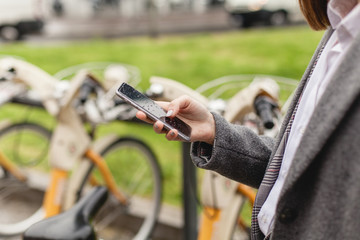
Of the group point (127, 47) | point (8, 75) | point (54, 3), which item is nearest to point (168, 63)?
point (127, 47)

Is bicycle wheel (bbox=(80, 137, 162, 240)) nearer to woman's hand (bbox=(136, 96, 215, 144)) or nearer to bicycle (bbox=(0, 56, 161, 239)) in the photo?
bicycle (bbox=(0, 56, 161, 239))

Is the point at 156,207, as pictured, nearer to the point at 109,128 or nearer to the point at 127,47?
the point at 109,128

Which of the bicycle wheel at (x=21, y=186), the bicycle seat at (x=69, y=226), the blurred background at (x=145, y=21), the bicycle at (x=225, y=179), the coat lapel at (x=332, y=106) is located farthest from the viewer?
the blurred background at (x=145, y=21)

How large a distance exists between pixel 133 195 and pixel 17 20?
11431mm

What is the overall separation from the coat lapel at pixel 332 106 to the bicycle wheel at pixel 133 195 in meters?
2.06

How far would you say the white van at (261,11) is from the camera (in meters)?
12.1

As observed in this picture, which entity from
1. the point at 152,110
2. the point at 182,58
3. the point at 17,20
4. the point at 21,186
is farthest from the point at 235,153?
the point at 17,20

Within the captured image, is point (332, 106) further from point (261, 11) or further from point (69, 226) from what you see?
point (261, 11)

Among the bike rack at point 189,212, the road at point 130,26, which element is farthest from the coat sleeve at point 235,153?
the road at point 130,26

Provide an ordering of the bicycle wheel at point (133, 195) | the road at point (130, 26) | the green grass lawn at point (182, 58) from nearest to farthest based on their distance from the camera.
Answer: the bicycle wheel at point (133, 195), the green grass lawn at point (182, 58), the road at point (130, 26)

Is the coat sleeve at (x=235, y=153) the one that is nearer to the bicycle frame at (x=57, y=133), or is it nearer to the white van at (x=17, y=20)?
the bicycle frame at (x=57, y=133)

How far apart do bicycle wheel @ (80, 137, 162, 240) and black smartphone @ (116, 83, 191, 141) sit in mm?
1592

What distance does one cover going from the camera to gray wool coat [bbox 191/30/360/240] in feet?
2.97

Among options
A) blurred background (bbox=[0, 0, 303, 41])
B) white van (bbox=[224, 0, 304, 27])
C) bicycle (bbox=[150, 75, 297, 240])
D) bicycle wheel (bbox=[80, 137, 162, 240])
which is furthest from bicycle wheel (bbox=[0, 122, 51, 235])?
white van (bbox=[224, 0, 304, 27])
